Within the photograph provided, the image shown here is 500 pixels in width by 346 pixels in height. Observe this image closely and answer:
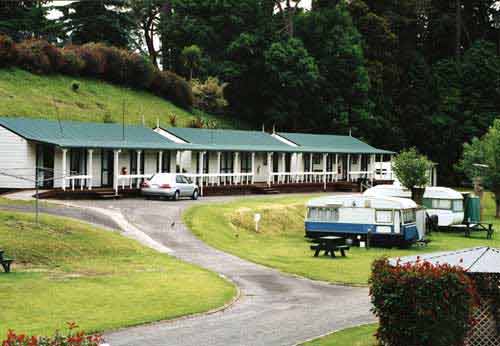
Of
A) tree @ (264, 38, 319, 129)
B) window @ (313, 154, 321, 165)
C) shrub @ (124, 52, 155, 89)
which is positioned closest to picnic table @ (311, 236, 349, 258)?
window @ (313, 154, 321, 165)

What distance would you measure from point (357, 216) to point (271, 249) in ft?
19.6

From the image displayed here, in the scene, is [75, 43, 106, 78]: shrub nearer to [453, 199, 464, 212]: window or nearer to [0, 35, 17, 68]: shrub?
[0, 35, 17, 68]: shrub

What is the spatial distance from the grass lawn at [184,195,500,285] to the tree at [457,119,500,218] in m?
6.52

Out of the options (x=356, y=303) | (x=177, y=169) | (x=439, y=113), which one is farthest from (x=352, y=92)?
(x=356, y=303)

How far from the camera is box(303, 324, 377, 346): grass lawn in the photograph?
56.2 ft

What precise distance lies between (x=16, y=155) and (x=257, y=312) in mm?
27809

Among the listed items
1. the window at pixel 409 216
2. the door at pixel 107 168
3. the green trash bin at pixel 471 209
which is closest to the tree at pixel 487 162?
the green trash bin at pixel 471 209

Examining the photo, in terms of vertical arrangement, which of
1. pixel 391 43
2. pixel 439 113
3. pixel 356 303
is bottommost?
pixel 356 303

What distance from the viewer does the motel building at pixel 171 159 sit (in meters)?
45.4

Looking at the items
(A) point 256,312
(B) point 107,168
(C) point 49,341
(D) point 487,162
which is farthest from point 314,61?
(C) point 49,341

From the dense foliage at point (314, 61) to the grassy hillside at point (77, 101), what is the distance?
29.8ft

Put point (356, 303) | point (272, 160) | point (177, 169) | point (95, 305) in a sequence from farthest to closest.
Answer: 1. point (272, 160)
2. point (177, 169)
3. point (356, 303)
4. point (95, 305)

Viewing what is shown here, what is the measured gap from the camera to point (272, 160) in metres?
66.4

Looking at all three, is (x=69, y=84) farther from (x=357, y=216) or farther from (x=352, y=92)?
(x=357, y=216)
